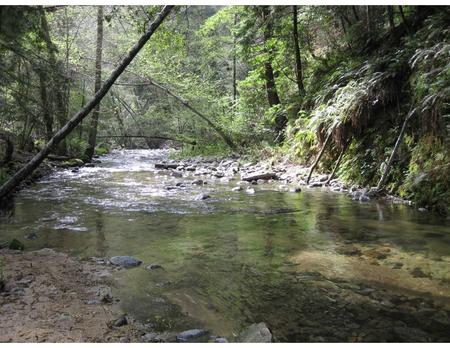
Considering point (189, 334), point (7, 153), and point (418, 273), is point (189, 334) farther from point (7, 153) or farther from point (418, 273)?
point (7, 153)

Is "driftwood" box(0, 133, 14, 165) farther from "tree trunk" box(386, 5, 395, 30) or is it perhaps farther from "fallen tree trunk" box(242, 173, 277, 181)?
"tree trunk" box(386, 5, 395, 30)

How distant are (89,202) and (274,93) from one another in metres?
9.90

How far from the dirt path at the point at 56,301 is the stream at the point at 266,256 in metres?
0.22

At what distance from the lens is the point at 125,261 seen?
449 centimetres

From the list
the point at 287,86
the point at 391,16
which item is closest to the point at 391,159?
the point at 391,16

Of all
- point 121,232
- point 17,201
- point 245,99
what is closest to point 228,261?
point 121,232

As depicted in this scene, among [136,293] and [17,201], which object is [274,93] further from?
[136,293]

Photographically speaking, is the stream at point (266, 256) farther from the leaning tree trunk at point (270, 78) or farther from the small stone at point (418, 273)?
the leaning tree trunk at point (270, 78)

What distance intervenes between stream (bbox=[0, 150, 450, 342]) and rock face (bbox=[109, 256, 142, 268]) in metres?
0.14

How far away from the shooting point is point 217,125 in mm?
13094

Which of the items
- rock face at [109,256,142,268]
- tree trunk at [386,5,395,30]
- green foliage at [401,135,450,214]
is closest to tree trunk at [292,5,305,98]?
tree trunk at [386,5,395,30]

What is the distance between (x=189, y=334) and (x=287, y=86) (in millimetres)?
15045

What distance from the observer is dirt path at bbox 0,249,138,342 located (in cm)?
290

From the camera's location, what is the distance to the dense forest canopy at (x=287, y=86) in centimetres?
688
